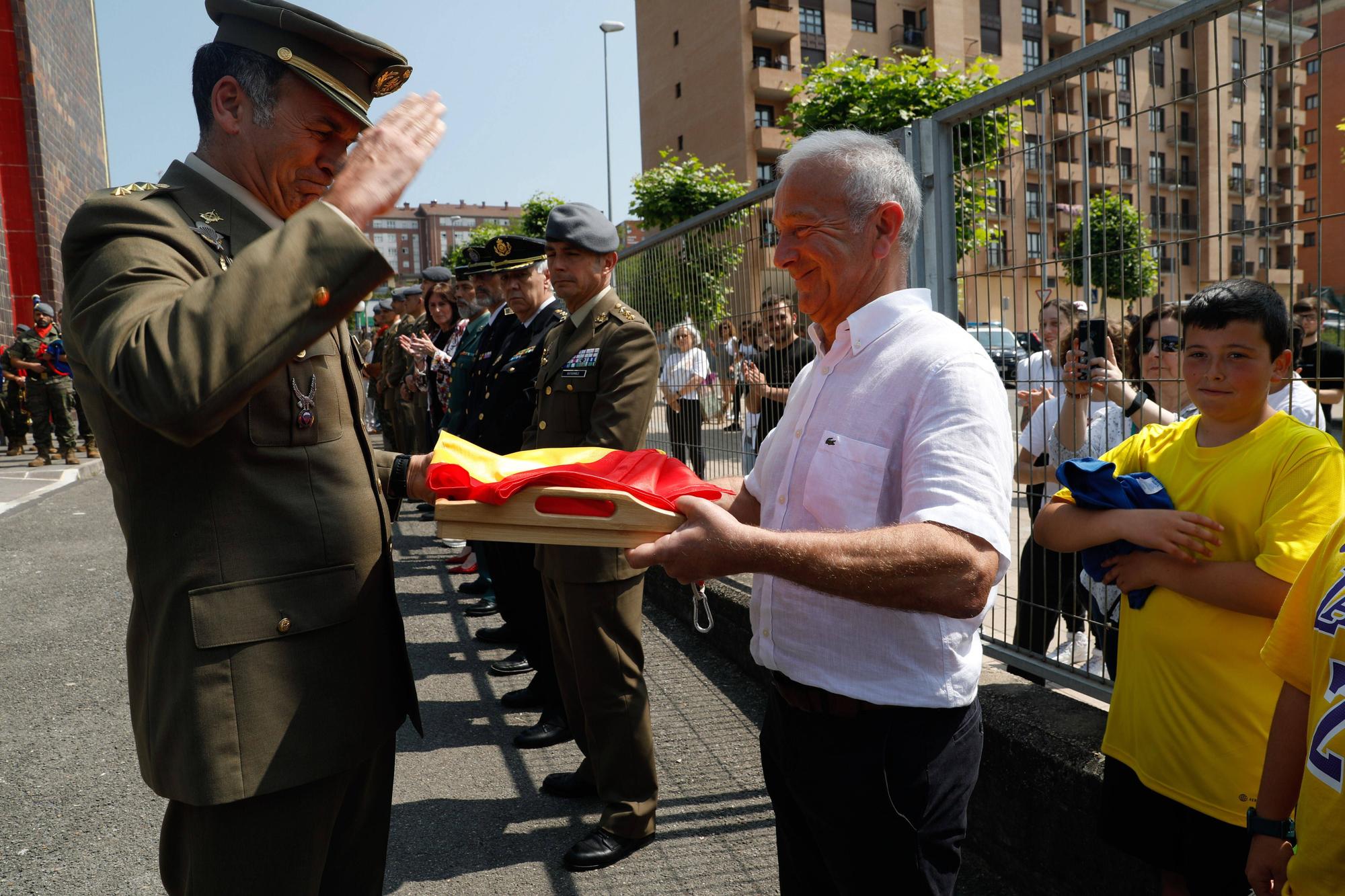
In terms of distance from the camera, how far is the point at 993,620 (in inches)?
135

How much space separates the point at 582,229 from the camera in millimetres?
3867

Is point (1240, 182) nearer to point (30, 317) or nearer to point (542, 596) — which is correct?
point (542, 596)

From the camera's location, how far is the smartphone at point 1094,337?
2.69 meters

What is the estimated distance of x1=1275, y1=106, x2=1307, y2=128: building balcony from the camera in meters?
2.07

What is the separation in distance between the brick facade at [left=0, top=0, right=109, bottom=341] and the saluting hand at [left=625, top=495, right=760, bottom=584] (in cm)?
1831

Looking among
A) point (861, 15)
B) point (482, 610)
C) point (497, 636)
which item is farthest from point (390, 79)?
point (861, 15)

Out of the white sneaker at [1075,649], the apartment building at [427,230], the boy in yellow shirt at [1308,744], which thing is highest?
the apartment building at [427,230]

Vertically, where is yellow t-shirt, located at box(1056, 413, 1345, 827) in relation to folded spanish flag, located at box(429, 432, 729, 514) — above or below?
below

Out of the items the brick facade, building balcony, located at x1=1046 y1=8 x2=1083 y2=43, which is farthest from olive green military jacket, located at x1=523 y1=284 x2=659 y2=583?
building balcony, located at x1=1046 y1=8 x2=1083 y2=43

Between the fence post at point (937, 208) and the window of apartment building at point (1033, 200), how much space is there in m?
0.47

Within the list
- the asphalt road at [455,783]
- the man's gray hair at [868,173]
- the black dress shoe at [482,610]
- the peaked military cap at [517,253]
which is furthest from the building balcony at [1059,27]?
the man's gray hair at [868,173]

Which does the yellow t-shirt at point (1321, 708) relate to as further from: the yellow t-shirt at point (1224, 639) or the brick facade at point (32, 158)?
the brick facade at point (32, 158)

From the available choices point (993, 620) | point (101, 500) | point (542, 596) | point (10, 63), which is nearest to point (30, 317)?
point (10, 63)

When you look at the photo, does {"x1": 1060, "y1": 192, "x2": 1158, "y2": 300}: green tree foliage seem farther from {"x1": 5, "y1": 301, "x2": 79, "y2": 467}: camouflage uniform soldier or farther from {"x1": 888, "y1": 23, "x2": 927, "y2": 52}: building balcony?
{"x1": 888, "y1": 23, "x2": 927, "y2": 52}: building balcony
